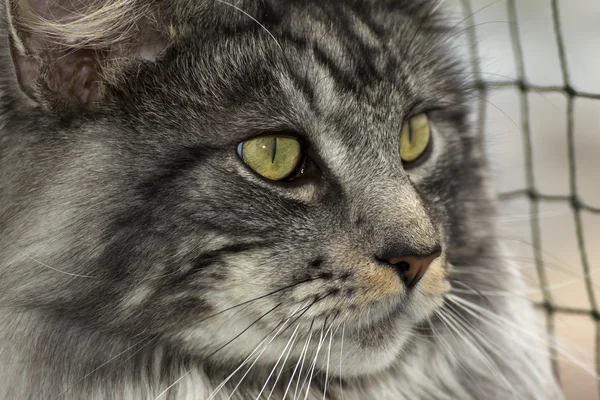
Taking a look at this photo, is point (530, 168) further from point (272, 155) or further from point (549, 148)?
point (549, 148)

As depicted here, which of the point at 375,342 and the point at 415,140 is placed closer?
the point at 375,342

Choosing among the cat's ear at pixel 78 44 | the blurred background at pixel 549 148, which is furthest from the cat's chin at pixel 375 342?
the cat's ear at pixel 78 44

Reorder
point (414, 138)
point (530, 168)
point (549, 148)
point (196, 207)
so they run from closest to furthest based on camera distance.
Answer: point (196, 207) < point (414, 138) < point (530, 168) < point (549, 148)

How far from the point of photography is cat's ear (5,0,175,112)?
0.98 metres

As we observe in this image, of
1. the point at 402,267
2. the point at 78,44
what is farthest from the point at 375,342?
the point at 78,44

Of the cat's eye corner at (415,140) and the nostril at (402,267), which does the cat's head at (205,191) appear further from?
the cat's eye corner at (415,140)

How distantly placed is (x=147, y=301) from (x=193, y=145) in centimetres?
→ 24

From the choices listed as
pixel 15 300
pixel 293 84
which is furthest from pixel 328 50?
pixel 15 300

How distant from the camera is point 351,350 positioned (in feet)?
3.57

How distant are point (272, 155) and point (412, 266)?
0.89 ft

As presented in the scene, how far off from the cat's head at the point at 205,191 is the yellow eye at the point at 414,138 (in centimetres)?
15

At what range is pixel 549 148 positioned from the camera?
2.79m

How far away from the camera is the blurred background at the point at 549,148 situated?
155cm

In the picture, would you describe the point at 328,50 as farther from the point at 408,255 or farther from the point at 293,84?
the point at 408,255
